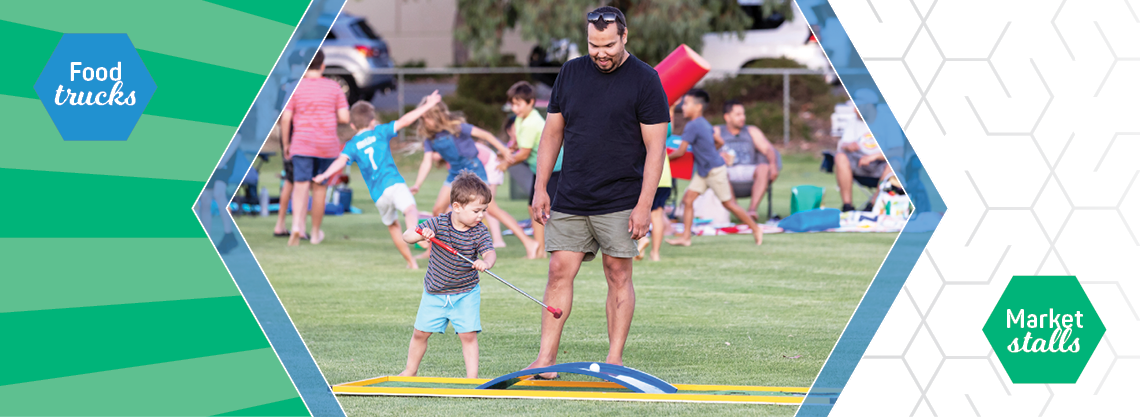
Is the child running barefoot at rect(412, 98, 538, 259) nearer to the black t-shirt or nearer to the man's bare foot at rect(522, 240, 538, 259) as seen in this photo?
the man's bare foot at rect(522, 240, 538, 259)

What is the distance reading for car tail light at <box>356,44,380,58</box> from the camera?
17156 mm

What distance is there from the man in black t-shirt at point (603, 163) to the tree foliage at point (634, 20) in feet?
38.9

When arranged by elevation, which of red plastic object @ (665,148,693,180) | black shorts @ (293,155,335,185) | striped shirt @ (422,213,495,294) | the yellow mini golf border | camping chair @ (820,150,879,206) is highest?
striped shirt @ (422,213,495,294)

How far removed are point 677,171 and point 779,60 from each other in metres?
9.64

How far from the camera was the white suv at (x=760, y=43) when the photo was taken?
17594mm

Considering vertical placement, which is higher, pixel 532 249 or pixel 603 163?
pixel 603 163

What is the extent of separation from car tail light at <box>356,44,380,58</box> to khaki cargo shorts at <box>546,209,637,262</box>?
13.2m

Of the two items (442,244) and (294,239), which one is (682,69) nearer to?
(442,244)

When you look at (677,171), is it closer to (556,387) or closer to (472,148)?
(472,148)

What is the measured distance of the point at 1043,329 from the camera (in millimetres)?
4523

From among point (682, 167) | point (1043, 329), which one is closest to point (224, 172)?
point (682, 167)

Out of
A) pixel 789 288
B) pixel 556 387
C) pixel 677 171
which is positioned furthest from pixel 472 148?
pixel 556 387

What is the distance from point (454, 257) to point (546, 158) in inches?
21.3

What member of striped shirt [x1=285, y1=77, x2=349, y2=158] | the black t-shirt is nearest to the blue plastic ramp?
the black t-shirt
